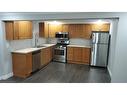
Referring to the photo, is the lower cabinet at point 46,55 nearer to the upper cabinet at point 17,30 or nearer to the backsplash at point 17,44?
the backsplash at point 17,44

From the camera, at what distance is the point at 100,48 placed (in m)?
5.38

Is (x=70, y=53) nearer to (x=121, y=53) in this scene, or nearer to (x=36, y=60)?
(x=36, y=60)

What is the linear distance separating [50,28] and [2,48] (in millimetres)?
3067

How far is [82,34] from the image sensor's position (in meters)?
6.11

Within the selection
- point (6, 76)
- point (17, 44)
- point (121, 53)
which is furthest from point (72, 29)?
point (121, 53)

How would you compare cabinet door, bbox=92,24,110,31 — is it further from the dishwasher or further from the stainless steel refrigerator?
the dishwasher

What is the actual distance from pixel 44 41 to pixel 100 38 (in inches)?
120

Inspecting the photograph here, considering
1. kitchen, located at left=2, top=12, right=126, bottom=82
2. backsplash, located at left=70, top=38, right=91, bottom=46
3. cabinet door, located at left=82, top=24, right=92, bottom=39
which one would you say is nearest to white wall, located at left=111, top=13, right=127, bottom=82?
kitchen, located at left=2, top=12, right=126, bottom=82

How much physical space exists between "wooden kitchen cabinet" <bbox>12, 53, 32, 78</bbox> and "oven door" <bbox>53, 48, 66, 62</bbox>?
7.52 feet

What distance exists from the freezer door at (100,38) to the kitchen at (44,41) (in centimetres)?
31

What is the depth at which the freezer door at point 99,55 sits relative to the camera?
534 cm

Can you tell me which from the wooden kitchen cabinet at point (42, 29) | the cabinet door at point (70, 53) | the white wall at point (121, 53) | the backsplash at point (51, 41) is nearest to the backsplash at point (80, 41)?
the cabinet door at point (70, 53)
